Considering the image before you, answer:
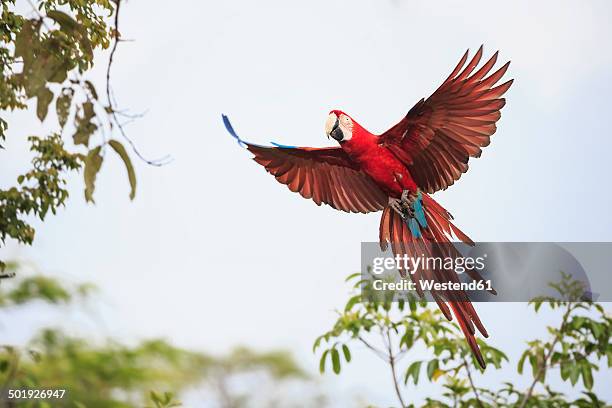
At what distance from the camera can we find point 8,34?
180cm

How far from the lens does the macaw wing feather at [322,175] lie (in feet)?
6.16

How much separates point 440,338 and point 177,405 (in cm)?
74

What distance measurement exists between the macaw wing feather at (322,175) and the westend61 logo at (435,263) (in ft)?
0.48

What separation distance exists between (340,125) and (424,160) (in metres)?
0.22

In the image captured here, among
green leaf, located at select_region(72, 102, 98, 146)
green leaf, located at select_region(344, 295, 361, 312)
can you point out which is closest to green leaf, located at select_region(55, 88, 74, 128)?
green leaf, located at select_region(72, 102, 98, 146)

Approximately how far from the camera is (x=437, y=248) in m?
1.78

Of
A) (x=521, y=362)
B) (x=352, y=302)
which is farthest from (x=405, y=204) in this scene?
(x=521, y=362)

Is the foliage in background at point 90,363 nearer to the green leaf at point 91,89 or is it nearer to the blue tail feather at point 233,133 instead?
the blue tail feather at point 233,133

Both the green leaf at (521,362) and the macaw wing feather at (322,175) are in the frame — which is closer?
the macaw wing feather at (322,175)

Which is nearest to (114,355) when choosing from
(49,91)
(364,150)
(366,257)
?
(366,257)

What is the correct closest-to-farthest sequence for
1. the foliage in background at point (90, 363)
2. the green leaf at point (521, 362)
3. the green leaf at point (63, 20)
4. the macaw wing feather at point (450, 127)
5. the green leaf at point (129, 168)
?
the green leaf at point (129, 168), the green leaf at point (63, 20), the macaw wing feather at point (450, 127), the green leaf at point (521, 362), the foliage in background at point (90, 363)

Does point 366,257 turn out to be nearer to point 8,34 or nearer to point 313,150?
point 313,150

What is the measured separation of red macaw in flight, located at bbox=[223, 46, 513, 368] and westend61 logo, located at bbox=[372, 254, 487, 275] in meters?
0.01

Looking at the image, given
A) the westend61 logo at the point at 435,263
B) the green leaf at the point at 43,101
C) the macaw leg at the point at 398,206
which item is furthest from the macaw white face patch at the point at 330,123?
the green leaf at the point at 43,101
